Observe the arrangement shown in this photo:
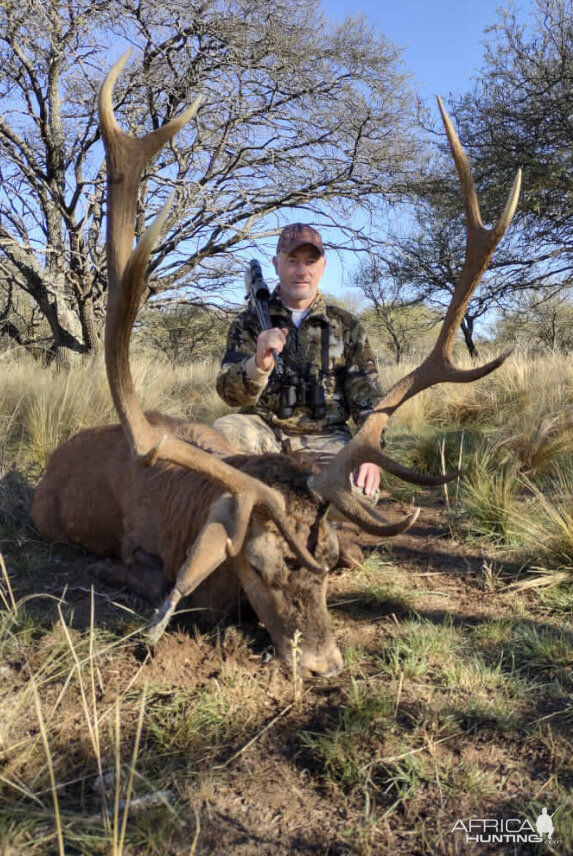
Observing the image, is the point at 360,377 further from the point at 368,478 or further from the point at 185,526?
the point at 185,526

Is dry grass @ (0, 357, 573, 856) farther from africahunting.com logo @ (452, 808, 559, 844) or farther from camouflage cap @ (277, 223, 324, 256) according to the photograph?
camouflage cap @ (277, 223, 324, 256)

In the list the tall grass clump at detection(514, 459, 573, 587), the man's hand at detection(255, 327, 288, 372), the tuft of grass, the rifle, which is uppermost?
the rifle

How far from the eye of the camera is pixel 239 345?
473 centimetres

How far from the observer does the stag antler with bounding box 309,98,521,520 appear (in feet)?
8.48

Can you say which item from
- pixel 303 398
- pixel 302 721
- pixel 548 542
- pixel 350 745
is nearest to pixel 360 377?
pixel 303 398

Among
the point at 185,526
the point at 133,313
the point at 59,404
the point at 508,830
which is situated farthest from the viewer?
the point at 59,404

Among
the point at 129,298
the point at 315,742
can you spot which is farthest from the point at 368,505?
the point at 129,298

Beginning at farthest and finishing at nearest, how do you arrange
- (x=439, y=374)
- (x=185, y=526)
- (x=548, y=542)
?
1. (x=548, y=542)
2. (x=185, y=526)
3. (x=439, y=374)

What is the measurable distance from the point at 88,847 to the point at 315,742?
76cm

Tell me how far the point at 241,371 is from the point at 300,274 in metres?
0.95

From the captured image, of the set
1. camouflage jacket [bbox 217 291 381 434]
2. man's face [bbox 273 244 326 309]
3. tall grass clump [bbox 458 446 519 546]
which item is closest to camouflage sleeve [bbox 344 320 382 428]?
camouflage jacket [bbox 217 291 381 434]

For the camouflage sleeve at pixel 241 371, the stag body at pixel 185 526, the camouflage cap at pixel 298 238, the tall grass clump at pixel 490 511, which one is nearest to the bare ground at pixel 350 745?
the stag body at pixel 185 526

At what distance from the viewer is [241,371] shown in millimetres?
4250

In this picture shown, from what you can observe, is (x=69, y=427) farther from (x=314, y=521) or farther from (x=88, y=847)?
(x=88, y=847)
